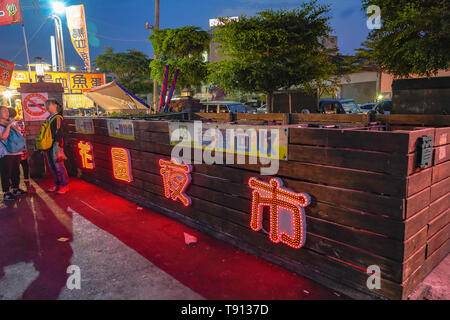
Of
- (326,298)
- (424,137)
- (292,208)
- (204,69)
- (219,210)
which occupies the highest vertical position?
(204,69)

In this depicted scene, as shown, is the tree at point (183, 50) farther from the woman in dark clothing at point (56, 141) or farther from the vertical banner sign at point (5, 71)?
the woman in dark clothing at point (56, 141)

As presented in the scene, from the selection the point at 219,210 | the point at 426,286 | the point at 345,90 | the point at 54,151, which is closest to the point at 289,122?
the point at 219,210

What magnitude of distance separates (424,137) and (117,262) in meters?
3.99

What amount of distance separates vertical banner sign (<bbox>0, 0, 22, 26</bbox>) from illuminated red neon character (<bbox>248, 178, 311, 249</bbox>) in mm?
15190

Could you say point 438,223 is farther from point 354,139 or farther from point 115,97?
point 115,97

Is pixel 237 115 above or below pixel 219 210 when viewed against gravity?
above

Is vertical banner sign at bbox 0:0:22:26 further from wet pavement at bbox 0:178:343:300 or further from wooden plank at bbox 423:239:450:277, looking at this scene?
wooden plank at bbox 423:239:450:277

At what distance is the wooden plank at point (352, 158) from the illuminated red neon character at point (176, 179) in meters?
2.16

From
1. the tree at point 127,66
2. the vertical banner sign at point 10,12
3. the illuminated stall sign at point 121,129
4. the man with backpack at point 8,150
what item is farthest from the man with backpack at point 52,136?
the tree at point 127,66

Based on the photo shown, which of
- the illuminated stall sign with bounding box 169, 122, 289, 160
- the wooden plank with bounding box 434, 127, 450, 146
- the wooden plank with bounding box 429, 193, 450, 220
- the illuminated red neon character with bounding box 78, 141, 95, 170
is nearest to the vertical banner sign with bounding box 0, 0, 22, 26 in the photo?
the illuminated red neon character with bounding box 78, 141, 95, 170

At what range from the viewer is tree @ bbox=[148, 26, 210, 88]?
18469 millimetres

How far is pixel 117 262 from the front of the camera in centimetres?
407
